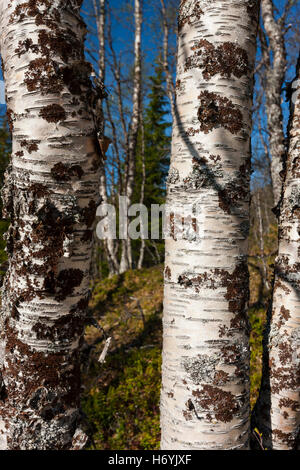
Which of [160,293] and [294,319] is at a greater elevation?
[294,319]

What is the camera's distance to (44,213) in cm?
126

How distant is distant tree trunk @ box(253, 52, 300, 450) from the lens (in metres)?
1.80

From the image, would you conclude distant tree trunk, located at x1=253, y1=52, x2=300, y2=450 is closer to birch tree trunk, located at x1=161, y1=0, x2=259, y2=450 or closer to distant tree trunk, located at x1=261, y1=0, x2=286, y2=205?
birch tree trunk, located at x1=161, y1=0, x2=259, y2=450

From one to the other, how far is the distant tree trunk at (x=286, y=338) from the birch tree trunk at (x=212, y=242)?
1.88ft

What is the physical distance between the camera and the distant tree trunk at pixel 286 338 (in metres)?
1.80

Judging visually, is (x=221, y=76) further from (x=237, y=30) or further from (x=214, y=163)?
(x=214, y=163)

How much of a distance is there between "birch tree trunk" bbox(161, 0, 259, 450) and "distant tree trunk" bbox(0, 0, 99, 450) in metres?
0.47

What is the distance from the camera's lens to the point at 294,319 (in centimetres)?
180

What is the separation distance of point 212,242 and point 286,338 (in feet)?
3.23

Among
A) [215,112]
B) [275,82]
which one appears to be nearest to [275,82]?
[275,82]
